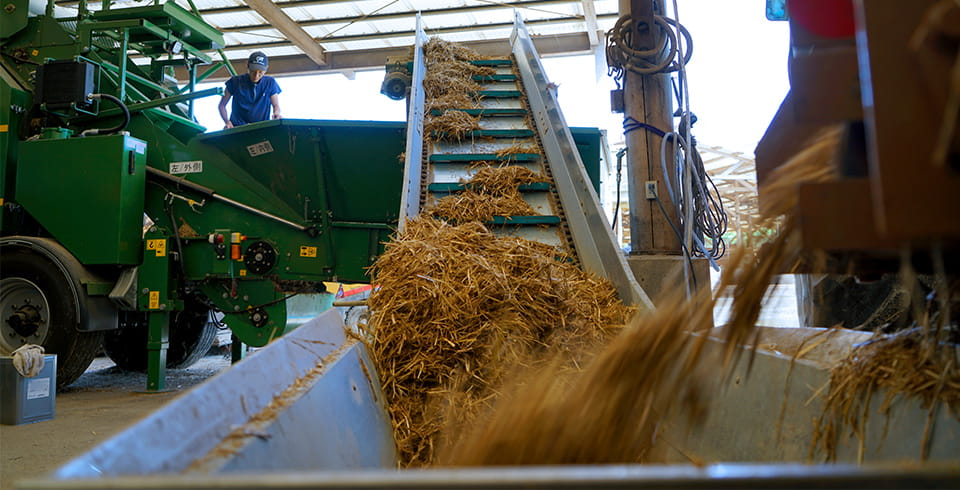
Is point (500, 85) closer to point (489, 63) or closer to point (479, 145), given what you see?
point (489, 63)

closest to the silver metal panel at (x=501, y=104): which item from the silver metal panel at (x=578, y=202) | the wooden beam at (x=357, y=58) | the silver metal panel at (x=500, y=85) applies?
the silver metal panel at (x=578, y=202)

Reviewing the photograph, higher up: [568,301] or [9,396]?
[568,301]

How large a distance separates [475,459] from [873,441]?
3.26 ft

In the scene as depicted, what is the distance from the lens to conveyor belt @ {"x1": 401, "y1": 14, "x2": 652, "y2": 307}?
329cm

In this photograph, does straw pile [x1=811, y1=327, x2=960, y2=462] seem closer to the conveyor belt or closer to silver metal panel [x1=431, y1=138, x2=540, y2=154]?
the conveyor belt

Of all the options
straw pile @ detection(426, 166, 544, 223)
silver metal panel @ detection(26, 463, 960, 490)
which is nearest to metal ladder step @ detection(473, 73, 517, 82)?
straw pile @ detection(426, 166, 544, 223)

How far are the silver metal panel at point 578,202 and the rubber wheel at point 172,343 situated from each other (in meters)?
3.85

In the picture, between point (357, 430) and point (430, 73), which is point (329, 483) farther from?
point (430, 73)

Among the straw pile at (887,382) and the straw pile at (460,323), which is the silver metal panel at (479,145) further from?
the straw pile at (887,382)

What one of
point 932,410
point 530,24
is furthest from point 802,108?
point 530,24

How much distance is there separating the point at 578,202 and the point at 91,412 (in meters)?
3.47

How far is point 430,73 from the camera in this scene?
5309 millimetres

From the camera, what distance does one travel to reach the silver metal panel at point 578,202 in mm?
2955

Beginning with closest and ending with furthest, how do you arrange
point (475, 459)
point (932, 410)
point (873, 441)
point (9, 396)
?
point (475, 459)
point (932, 410)
point (873, 441)
point (9, 396)
